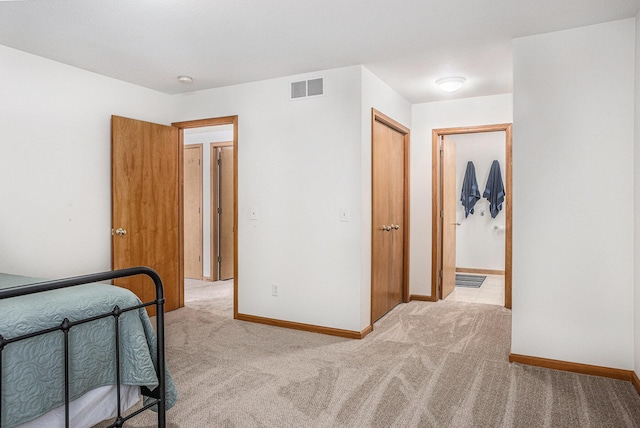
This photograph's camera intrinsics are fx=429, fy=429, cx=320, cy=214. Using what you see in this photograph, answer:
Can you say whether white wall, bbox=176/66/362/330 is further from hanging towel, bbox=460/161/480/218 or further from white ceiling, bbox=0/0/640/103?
hanging towel, bbox=460/161/480/218

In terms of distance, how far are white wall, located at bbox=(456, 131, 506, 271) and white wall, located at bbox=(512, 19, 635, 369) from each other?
4.12 m

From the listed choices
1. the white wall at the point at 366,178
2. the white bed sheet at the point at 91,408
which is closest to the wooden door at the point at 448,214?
the white wall at the point at 366,178

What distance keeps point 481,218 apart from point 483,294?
2013mm

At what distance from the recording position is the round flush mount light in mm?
4014

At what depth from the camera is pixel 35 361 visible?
171 cm

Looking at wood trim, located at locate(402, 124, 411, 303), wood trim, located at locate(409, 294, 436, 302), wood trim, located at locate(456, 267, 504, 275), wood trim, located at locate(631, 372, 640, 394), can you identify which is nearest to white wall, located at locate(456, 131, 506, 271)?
wood trim, located at locate(456, 267, 504, 275)

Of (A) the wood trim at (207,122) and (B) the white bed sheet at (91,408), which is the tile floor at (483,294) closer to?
(A) the wood trim at (207,122)

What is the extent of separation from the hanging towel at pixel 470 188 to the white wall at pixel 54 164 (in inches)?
206

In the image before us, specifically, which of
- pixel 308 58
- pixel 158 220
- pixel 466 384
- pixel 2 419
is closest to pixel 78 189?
pixel 158 220

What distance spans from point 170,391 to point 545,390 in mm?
2211

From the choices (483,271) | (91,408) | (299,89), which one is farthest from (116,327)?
(483,271)

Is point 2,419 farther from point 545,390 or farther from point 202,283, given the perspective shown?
point 202,283

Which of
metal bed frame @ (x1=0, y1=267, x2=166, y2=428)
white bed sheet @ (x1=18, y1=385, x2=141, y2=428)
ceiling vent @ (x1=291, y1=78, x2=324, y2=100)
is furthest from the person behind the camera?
ceiling vent @ (x1=291, y1=78, x2=324, y2=100)

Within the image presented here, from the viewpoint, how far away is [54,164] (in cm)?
353
